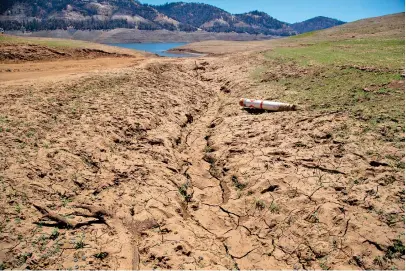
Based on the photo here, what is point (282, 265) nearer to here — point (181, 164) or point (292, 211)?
point (292, 211)

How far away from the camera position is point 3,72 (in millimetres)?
14102

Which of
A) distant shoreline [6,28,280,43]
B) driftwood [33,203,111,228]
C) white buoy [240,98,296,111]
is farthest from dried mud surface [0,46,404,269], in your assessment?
distant shoreline [6,28,280,43]

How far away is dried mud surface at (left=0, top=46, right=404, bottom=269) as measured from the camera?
5.46 m

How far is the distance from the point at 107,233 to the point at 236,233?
2928 millimetres

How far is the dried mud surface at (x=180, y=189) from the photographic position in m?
5.46

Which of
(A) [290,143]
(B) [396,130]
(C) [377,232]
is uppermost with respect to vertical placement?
(B) [396,130]

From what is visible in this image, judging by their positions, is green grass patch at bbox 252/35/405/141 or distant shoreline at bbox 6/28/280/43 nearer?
green grass patch at bbox 252/35/405/141

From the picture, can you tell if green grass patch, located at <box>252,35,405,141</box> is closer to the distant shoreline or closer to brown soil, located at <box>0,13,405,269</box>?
brown soil, located at <box>0,13,405,269</box>

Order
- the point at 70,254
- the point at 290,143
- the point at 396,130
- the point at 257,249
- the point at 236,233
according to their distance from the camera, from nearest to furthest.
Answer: the point at 70,254
the point at 257,249
the point at 236,233
the point at 396,130
the point at 290,143

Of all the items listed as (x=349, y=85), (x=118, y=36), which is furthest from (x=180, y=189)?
(x=118, y=36)

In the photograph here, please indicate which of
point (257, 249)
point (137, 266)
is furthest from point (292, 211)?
point (137, 266)

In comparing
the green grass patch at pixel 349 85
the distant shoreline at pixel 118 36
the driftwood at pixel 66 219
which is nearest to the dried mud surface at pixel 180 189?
the driftwood at pixel 66 219

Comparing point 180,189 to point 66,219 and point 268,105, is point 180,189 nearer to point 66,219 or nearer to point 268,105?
point 66,219

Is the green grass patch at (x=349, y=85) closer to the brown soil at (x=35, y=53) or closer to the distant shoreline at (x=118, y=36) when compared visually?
the brown soil at (x=35, y=53)
